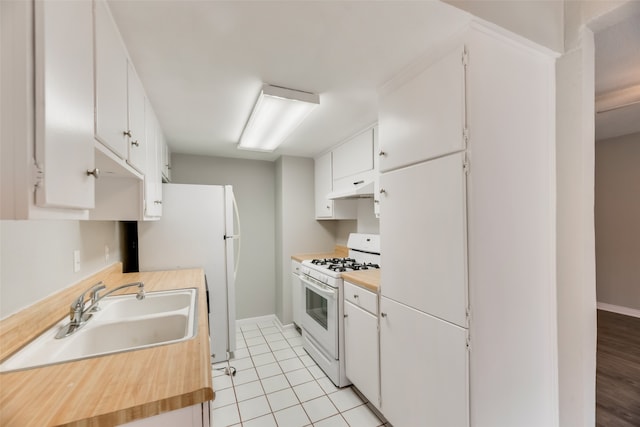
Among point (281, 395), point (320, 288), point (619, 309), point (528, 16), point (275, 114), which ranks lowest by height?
point (281, 395)

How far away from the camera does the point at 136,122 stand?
1513mm

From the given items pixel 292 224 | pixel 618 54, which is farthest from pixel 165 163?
pixel 618 54

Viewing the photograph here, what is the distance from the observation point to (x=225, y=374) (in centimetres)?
247

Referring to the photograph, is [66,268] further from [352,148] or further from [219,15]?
[352,148]

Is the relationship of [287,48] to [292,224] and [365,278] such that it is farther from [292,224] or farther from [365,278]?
[292,224]

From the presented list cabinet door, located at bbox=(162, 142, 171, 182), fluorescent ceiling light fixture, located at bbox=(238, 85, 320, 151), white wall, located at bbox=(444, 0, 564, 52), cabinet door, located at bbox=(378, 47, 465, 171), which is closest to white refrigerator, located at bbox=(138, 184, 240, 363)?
cabinet door, located at bbox=(162, 142, 171, 182)

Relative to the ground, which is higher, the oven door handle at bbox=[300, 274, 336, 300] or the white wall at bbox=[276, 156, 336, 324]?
the white wall at bbox=[276, 156, 336, 324]

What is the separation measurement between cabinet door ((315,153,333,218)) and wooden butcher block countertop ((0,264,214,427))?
2.32 meters

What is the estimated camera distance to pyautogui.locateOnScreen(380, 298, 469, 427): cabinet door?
127cm

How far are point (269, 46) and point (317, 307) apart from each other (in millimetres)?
2234

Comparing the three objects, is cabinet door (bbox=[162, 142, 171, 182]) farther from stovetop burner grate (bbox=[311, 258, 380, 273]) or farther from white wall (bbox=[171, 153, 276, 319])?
stovetop burner grate (bbox=[311, 258, 380, 273])

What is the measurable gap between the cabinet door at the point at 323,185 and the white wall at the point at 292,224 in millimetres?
134

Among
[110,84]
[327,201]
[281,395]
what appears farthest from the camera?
[327,201]

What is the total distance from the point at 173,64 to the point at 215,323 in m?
2.28
